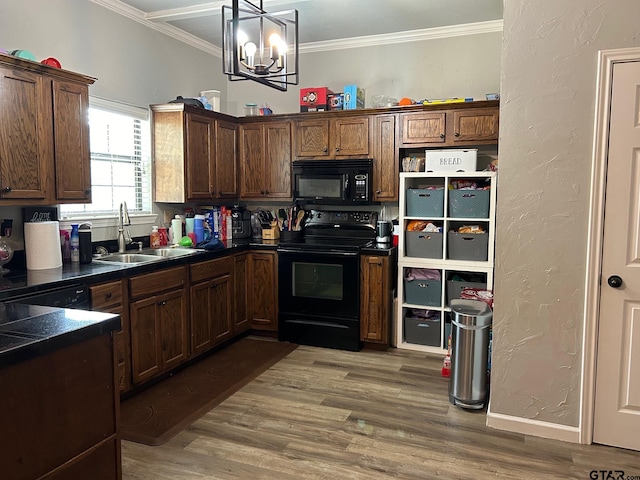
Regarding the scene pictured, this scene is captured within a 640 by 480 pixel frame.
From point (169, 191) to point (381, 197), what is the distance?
1.92 meters

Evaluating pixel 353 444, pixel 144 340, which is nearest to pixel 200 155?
pixel 144 340

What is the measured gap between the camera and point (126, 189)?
4.13m

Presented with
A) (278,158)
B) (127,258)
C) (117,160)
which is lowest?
(127,258)

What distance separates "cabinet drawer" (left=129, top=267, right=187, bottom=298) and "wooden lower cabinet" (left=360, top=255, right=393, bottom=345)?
153cm

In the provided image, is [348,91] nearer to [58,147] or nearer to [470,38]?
[470,38]

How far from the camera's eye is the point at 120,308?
3.12m

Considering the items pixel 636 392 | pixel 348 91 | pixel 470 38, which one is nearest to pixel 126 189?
pixel 348 91

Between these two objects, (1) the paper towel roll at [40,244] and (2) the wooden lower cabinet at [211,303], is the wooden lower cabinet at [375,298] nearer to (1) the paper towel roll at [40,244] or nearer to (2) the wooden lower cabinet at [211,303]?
(2) the wooden lower cabinet at [211,303]

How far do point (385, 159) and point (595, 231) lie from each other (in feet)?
7.14

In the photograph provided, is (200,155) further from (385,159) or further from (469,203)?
(469,203)

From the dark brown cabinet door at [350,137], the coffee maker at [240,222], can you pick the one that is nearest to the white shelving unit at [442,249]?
the dark brown cabinet door at [350,137]

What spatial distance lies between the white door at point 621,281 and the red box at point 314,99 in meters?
2.71

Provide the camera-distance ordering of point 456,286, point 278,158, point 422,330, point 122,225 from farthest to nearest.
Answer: point 278,158
point 422,330
point 456,286
point 122,225

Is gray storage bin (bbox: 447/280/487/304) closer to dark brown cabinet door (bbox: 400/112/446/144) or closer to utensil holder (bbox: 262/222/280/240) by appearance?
dark brown cabinet door (bbox: 400/112/446/144)
